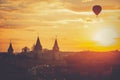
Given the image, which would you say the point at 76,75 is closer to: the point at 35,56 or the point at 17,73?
the point at 17,73

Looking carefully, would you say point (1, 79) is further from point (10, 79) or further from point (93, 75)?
point (93, 75)

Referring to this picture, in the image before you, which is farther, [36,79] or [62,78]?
[36,79]

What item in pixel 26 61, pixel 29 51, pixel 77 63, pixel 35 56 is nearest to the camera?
pixel 77 63

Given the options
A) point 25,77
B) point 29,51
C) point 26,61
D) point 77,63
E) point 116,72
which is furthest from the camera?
point 29,51

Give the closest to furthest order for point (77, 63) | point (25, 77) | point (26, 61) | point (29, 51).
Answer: point (25, 77), point (77, 63), point (26, 61), point (29, 51)

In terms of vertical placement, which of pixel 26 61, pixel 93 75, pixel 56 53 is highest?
pixel 93 75

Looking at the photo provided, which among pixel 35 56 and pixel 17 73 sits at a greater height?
pixel 17 73

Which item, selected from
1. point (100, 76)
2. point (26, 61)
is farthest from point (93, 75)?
point (26, 61)

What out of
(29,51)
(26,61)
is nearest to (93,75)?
(26,61)

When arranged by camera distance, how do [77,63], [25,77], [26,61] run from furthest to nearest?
[26,61]
[77,63]
[25,77]
